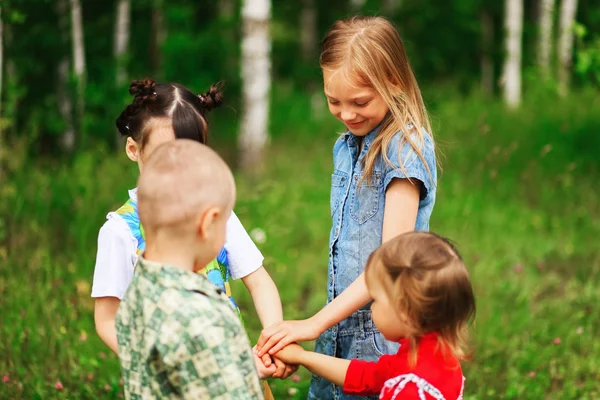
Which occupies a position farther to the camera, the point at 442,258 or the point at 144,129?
the point at 144,129

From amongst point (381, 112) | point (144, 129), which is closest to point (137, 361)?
point (144, 129)

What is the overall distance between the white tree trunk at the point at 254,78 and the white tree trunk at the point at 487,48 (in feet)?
31.2

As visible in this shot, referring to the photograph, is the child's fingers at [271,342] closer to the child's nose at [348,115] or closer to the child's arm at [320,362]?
the child's arm at [320,362]

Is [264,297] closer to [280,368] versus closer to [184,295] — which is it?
[280,368]

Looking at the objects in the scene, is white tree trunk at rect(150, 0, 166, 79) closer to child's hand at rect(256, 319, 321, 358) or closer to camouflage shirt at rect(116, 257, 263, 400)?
child's hand at rect(256, 319, 321, 358)

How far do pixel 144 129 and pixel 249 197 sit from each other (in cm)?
374

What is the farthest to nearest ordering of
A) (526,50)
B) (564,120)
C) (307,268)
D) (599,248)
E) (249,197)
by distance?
(526,50) → (564,120) → (249,197) → (599,248) → (307,268)

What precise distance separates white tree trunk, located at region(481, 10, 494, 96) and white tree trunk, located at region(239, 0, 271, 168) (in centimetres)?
949

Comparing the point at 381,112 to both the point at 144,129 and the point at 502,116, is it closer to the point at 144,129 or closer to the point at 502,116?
the point at 144,129

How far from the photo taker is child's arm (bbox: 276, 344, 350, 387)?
7.45 ft

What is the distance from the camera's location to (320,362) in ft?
7.57

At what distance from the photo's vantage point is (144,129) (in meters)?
2.37

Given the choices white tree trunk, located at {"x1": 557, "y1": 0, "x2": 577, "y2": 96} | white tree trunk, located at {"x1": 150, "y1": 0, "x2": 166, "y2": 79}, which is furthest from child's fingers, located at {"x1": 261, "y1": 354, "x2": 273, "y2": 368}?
white tree trunk, located at {"x1": 557, "y1": 0, "x2": 577, "y2": 96}

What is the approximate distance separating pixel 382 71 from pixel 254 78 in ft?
16.5
